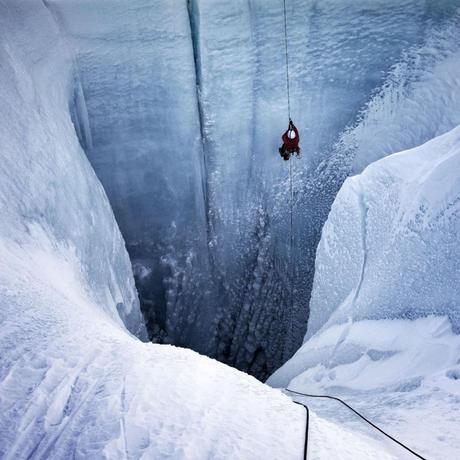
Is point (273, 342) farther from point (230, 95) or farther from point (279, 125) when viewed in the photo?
point (230, 95)

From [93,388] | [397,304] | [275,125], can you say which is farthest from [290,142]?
[93,388]

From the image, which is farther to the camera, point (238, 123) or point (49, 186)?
point (238, 123)

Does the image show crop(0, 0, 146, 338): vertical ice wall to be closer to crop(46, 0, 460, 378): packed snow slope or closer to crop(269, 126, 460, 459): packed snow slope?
crop(46, 0, 460, 378): packed snow slope

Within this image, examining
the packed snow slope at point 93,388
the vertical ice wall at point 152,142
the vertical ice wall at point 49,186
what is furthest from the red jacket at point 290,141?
the packed snow slope at point 93,388

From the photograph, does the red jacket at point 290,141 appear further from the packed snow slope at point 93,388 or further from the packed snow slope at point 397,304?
the packed snow slope at point 93,388

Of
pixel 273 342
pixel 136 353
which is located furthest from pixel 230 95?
pixel 136 353

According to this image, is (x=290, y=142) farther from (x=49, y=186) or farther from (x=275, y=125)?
(x=49, y=186)
